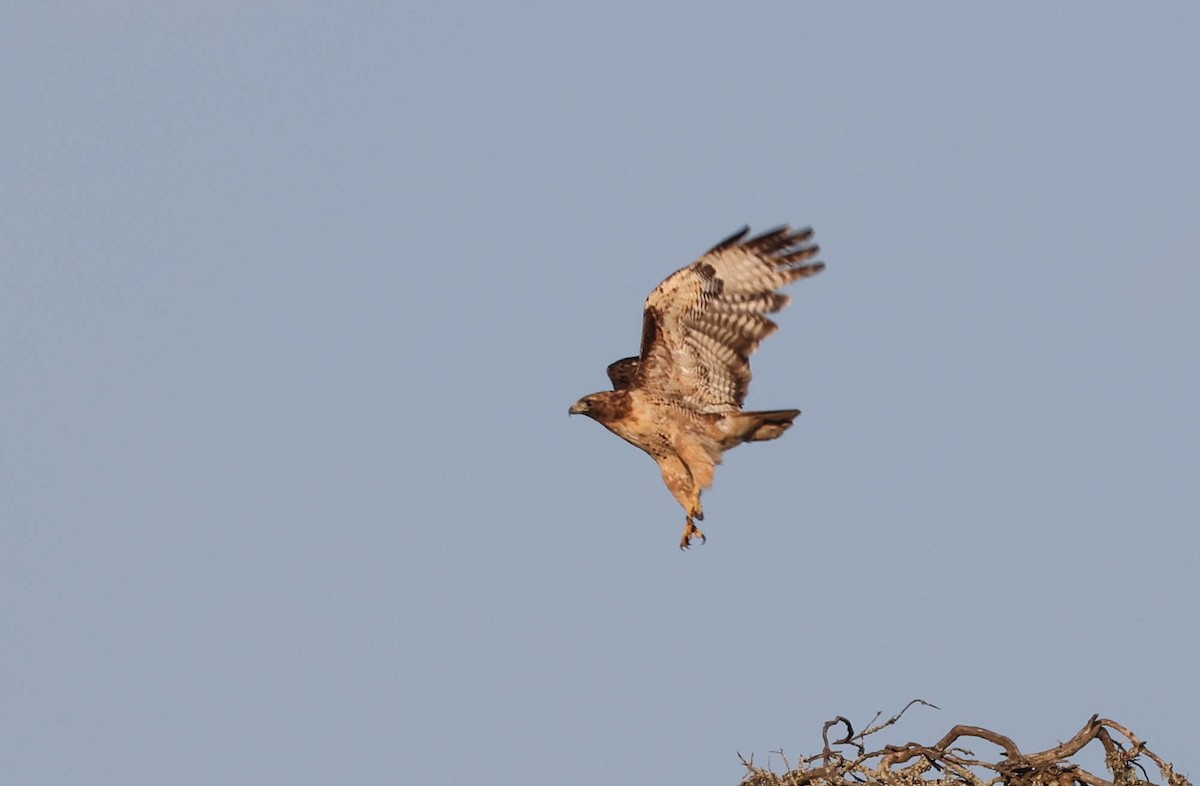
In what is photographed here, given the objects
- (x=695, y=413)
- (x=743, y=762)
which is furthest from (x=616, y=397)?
(x=743, y=762)

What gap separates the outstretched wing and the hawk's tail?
11 centimetres

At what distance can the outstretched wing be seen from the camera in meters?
11.0

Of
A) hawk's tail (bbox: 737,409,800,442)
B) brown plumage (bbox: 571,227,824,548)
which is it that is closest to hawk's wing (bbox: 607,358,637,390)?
brown plumage (bbox: 571,227,824,548)

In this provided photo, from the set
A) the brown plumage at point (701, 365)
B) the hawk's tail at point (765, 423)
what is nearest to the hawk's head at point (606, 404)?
the brown plumage at point (701, 365)

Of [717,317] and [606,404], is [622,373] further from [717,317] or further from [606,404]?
[717,317]

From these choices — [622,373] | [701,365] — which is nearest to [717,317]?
[701,365]

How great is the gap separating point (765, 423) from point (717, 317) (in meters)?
0.71

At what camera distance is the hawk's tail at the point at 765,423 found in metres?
11.2

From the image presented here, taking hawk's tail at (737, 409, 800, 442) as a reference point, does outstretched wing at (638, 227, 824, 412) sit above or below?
above

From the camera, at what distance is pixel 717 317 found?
1106cm

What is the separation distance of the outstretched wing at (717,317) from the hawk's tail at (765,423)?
11 cm

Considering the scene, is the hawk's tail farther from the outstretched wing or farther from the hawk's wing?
the hawk's wing

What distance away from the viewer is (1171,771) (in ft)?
21.2

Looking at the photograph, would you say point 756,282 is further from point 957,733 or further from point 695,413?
point 957,733
